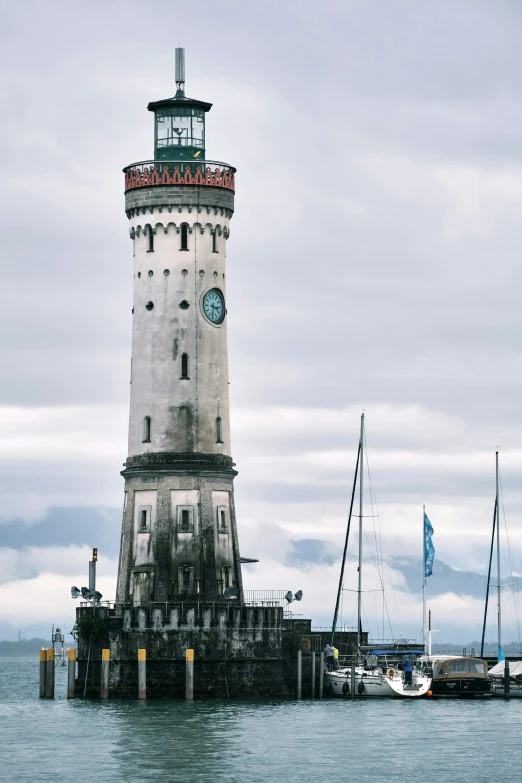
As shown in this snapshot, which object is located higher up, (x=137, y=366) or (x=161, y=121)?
(x=161, y=121)

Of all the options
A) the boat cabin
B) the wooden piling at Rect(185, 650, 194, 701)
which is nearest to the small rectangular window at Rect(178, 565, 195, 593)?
the wooden piling at Rect(185, 650, 194, 701)

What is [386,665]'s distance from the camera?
11738cm

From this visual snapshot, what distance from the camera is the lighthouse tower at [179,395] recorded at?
11350cm

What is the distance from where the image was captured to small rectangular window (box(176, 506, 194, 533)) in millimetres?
113562

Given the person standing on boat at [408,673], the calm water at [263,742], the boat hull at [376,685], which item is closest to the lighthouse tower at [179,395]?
the boat hull at [376,685]

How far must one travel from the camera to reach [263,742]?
93.0 m

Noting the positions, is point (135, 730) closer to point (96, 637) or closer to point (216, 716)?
point (216, 716)

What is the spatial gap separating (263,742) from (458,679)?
23385mm

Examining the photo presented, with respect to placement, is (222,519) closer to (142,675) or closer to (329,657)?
(329,657)

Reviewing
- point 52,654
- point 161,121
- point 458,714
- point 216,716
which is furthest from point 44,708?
point 161,121

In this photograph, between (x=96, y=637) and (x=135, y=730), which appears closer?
(x=135, y=730)

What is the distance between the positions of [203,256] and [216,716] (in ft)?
92.1

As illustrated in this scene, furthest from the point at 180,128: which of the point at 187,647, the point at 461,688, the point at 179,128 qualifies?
the point at 461,688

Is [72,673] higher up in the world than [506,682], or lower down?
higher up
